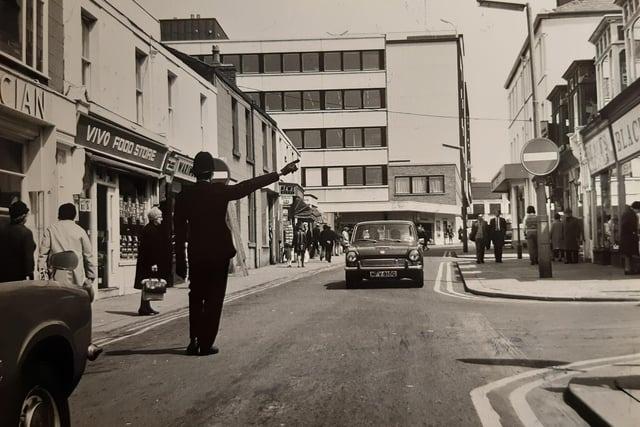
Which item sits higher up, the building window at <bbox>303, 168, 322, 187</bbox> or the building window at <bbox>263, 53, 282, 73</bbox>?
the building window at <bbox>263, 53, 282, 73</bbox>

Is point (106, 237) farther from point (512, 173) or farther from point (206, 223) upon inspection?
point (512, 173)

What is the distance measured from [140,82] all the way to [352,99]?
46.1 m

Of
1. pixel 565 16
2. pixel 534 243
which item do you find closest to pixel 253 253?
pixel 534 243

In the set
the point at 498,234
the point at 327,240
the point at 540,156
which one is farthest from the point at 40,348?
the point at 327,240

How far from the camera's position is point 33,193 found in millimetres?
11695

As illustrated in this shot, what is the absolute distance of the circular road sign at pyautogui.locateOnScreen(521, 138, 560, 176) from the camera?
1464 centimetres

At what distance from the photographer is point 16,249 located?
4.35m

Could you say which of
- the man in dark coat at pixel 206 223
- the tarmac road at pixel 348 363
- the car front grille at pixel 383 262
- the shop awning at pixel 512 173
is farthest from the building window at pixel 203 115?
the shop awning at pixel 512 173

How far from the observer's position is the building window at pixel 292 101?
60656mm

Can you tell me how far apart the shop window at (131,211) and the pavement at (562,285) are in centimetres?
810

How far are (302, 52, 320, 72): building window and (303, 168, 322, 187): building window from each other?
905cm

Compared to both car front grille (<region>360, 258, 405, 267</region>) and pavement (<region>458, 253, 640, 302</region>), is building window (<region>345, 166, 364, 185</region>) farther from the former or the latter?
car front grille (<region>360, 258, 405, 267</region>)

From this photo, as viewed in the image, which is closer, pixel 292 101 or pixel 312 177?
pixel 292 101

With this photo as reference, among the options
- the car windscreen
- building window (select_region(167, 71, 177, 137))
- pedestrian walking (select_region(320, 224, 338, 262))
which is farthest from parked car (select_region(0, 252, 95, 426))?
pedestrian walking (select_region(320, 224, 338, 262))
